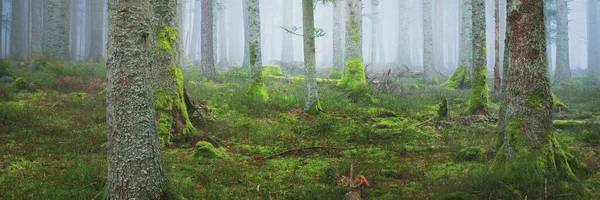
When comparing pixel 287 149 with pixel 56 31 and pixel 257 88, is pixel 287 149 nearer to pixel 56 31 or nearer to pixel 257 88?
pixel 257 88

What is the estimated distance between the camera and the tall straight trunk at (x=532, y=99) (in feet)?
18.1

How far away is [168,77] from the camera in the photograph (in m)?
8.73

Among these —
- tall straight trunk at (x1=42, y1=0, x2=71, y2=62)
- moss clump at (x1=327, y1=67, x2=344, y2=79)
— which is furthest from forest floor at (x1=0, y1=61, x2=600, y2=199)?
moss clump at (x1=327, y1=67, x2=344, y2=79)

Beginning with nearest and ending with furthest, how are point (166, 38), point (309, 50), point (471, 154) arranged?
point (471, 154), point (166, 38), point (309, 50)

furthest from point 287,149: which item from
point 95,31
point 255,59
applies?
point 95,31

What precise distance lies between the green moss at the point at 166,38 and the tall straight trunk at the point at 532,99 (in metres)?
6.32

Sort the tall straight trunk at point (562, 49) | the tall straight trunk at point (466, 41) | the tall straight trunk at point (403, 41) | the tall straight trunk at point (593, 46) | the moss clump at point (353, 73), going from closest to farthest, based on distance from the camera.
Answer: the moss clump at point (353, 73) → the tall straight trunk at point (466, 41) → the tall straight trunk at point (562, 49) → the tall straight trunk at point (403, 41) → the tall straight trunk at point (593, 46)

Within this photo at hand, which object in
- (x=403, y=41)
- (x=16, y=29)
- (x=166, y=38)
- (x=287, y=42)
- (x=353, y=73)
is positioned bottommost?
(x=353, y=73)

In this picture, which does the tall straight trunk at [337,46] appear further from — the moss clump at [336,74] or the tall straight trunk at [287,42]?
the tall straight trunk at [287,42]

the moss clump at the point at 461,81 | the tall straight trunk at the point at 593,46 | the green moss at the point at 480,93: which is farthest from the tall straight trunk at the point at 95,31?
the tall straight trunk at the point at 593,46

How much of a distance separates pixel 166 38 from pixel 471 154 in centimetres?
624

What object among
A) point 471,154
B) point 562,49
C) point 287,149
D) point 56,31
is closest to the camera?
Result: point 471,154

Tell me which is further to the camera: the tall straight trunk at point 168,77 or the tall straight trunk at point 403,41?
the tall straight trunk at point 403,41

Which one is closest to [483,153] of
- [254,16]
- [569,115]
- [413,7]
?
[569,115]
